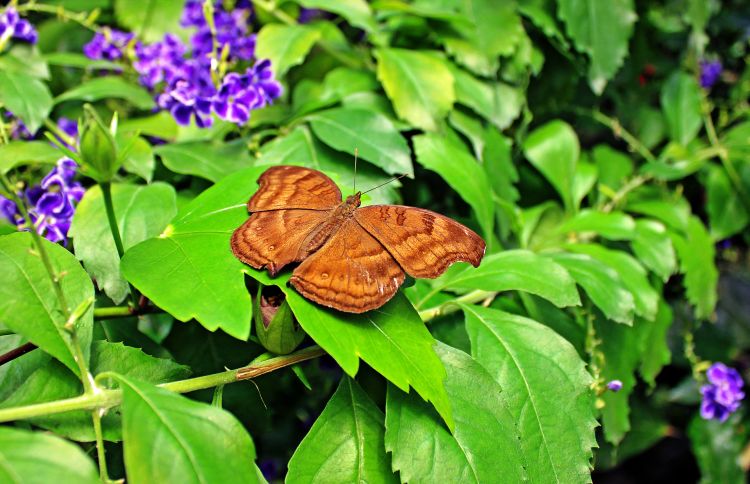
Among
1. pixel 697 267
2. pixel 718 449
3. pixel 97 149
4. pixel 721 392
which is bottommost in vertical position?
pixel 718 449

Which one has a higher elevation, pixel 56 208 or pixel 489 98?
pixel 489 98

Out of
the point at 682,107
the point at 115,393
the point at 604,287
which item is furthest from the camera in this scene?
the point at 682,107

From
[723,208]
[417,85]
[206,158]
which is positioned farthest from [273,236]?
[723,208]

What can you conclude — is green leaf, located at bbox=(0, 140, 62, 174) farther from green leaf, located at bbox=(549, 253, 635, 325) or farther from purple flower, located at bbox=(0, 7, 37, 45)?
green leaf, located at bbox=(549, 253, 635, 325)

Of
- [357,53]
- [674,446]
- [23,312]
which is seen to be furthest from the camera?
[674,446]

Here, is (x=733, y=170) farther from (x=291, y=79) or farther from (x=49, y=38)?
(x=49, y=38)

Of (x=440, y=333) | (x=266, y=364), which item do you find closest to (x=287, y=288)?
(x=266, y=364)

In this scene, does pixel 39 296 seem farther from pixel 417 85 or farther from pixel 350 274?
pixel 417 85
